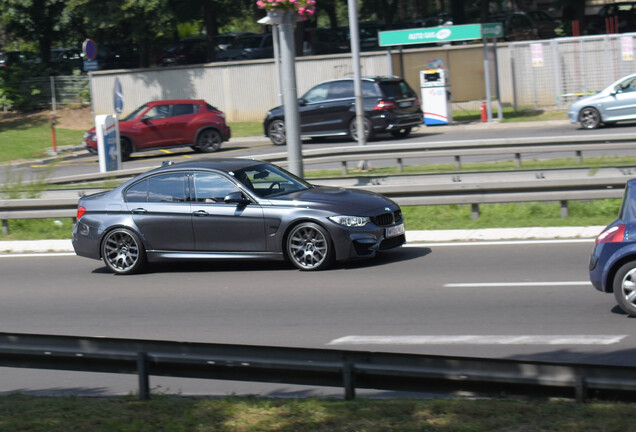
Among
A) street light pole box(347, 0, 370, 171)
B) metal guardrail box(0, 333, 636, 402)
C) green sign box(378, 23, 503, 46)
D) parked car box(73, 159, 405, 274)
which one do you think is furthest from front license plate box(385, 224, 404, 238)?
green sign box(378, 23, 503, 46)

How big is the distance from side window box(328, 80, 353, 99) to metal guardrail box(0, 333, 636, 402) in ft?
70.3

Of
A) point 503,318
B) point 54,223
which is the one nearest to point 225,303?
point 503,318

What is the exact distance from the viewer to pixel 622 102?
2506 centimetres

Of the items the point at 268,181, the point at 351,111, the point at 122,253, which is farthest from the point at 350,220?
the point at 351,111

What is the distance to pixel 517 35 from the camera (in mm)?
41625

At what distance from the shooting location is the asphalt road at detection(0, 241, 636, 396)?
7.40m

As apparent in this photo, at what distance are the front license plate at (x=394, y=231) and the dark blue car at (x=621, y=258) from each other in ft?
10.7

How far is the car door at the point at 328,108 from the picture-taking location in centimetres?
2644

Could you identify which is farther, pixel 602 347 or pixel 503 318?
pixel 503 318

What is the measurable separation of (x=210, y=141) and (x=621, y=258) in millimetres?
20443

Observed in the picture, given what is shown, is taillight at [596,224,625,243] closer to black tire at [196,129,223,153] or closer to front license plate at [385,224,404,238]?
front license plate at [385,224,404,238]

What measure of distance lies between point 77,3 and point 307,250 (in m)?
29.8

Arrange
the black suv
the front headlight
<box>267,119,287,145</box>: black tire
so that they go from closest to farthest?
1. the front headlight
2. the black suv
3. <box>267,119,287,145</box>: black tire

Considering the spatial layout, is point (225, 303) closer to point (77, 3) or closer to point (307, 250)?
point (307, 250)
